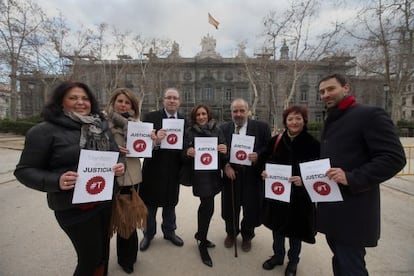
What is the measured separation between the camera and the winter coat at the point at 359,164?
1830 mm

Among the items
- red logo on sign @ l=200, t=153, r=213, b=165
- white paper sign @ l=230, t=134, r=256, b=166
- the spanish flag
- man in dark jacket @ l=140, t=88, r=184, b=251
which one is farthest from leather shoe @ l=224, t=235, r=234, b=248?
the spanish flag

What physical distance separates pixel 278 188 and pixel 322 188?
0.61m

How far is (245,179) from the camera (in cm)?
334

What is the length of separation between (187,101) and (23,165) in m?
52.2

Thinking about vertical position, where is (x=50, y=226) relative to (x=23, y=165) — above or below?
below

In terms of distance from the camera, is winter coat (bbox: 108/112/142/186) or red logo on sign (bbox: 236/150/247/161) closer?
winter coat (bbox: 108/112/142/186)

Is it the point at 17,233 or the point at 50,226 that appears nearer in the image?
the point at 17,233

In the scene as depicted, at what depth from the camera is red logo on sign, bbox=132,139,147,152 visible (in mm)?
2637

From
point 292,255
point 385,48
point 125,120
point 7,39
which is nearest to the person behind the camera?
point 125,120

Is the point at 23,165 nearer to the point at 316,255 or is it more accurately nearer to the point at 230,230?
the point at 230,230

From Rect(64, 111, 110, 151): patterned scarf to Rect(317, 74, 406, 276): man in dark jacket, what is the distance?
192 cm

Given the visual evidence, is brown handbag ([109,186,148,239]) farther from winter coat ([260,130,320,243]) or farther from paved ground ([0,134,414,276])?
winter coat ([260,130,320,243])

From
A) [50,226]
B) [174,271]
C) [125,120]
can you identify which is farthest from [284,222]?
[50,226]

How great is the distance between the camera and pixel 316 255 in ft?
10.8
